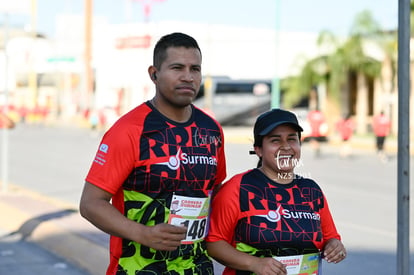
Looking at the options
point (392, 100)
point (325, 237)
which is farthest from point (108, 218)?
point (392, 100)

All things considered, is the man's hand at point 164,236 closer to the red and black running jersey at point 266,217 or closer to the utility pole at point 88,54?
the red and black running jersey at point 266,217

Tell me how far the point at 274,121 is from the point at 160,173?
22.4 inches

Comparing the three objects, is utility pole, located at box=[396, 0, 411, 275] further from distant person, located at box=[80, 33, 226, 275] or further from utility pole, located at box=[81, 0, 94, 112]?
utility pole, located at box=[81, 0, 94, 112]

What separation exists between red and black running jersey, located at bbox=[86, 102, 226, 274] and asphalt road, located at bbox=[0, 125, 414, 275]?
78 cm

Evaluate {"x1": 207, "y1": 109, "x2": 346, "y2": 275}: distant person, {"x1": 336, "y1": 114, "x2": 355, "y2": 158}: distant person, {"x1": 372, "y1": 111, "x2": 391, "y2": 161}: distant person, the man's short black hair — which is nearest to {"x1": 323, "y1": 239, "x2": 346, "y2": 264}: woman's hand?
{"x1": 207, "y1": 109, "x2": 346, "y2": 275}: distant person

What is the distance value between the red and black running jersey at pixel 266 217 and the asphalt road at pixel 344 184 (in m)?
0.48

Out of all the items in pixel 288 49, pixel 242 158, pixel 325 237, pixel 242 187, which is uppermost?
pixel 288 49

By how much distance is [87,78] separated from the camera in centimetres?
5169

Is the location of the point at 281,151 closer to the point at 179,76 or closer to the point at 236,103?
the point at 179,76

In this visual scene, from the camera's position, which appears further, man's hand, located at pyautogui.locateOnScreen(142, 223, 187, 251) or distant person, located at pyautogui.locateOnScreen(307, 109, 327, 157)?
distant person, located at pyautogui.locateOnScreen(307, 109, 327, 157)

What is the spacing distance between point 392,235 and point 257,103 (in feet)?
129

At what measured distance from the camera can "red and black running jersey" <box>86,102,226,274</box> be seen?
10.0ft

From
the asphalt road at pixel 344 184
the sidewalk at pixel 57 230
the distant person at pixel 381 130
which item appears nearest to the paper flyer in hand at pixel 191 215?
the asphalt road at pixel 344 184

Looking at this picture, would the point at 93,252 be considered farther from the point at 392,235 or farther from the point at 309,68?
the point at 309,68
